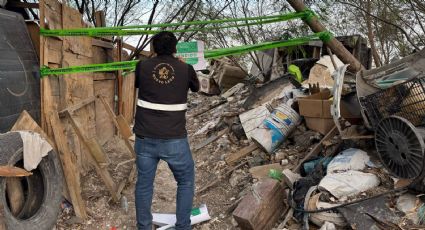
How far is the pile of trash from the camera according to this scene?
301 cm

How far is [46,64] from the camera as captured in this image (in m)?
3.79

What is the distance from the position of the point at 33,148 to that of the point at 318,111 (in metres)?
3.22

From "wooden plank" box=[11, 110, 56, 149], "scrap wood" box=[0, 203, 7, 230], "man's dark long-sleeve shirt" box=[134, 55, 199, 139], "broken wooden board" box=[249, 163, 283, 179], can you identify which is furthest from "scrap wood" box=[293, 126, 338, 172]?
"scrap wood" box=[0, 203, 7, 230]

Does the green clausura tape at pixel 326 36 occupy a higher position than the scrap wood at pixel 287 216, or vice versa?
the green clausura tape at pixel 326 36

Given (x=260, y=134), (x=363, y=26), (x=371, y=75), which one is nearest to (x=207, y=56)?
(x=260, y=134)

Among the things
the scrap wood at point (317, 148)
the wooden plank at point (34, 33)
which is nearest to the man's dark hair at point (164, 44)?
the wooden plank at point (34, 33)

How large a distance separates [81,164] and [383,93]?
3.47 meters

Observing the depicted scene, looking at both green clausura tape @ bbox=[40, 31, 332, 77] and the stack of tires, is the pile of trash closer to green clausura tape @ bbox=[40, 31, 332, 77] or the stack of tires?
green clausura tape @ bbox=[40, 31, 332, 77]

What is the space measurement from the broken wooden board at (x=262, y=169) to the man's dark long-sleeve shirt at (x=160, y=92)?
160cm

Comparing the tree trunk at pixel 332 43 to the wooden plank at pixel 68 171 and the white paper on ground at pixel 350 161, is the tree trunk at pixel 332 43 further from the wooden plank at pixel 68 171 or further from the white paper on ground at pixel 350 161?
the wooden plank at pixel 68 171

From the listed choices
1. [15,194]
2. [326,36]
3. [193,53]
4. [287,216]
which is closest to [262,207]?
[287,216]

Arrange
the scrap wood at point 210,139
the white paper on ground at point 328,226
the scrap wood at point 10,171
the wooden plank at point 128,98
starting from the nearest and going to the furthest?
the scrap wood at point 10,171
the white paper on ground at point 328,226
the scrap wood at point 210,139
the wooden plank at point 128,98

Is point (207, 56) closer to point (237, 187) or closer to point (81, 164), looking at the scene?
point (237, 187)

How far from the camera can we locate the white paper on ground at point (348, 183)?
3.21 m
